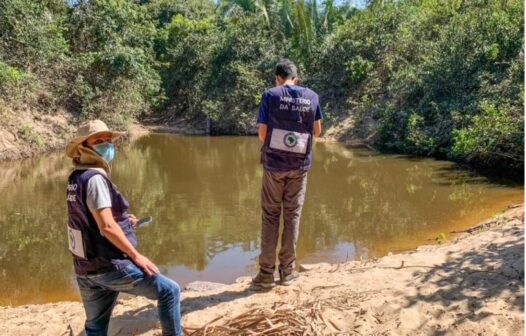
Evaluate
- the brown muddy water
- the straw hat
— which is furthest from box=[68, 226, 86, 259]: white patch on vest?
the brown muddy water

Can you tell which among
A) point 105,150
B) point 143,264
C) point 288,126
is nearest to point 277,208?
point 288,126

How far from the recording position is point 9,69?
14.2 meters

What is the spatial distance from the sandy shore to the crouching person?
79 cm

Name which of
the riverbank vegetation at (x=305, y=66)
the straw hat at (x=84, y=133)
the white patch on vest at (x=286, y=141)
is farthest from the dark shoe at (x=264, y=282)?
the riverbank vegetation at (x=305, y=66)

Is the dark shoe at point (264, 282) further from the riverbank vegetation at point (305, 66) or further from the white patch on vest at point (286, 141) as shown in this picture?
the riverbank vegetation at point (305, 66)

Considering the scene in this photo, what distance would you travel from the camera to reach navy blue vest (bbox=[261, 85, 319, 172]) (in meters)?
4.08

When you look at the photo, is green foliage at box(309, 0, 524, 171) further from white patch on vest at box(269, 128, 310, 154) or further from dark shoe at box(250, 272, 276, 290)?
dark shoe at box(250, 272, 276, 290)

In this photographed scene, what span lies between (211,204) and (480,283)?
5795 millimetres

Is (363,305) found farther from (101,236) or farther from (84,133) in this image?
(84,133)

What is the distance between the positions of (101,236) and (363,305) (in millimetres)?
2100

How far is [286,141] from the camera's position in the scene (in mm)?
4109

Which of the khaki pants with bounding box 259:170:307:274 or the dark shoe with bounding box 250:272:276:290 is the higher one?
the khaki pants with bounding box 259:170:307:274

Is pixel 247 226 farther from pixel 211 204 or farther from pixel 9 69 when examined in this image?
pixel 9 69

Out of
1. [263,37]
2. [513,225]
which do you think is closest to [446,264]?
A: [513,225]
